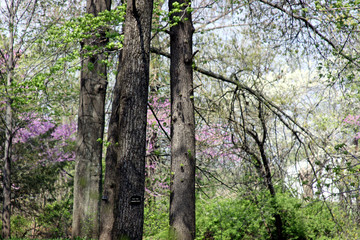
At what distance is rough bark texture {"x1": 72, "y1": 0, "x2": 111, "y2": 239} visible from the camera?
24.7 feet

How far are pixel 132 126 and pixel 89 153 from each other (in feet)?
11.4

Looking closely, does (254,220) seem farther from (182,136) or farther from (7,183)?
(7,183)

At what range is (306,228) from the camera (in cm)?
905

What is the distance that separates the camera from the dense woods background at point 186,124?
4980 mm

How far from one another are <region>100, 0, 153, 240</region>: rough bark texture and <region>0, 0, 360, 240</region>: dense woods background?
0.5 inches

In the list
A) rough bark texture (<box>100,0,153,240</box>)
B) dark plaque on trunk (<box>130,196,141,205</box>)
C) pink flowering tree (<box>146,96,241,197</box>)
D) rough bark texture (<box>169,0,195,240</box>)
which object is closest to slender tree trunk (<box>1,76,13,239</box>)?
pink flowering tree (<box>146,96,241,197</box>)

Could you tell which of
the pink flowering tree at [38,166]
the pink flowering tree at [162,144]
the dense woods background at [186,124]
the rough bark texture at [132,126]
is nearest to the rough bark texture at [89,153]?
the dense woods background at [186,124]

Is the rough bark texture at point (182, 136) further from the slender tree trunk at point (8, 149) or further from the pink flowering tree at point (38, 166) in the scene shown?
the pink flowering tree at point (38, 166)

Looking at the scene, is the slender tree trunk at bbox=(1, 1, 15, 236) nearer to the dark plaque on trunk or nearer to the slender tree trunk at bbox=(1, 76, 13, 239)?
the slender tree trunk at bbox=(1, 76, 13, 239)

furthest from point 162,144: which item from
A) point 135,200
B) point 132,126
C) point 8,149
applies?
point 135,200

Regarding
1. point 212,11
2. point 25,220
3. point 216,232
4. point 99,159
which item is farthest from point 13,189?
point 212,11

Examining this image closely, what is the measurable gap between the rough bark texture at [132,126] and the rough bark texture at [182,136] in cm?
137

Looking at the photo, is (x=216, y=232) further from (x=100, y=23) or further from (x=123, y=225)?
(x=100, y=23)

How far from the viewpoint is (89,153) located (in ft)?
25.6
